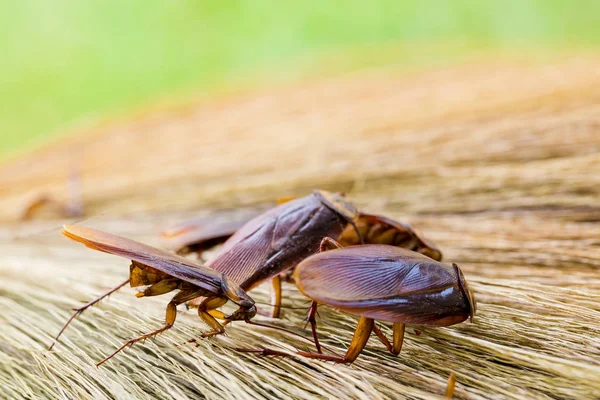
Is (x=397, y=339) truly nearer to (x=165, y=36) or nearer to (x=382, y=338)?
(x=382, y=338)

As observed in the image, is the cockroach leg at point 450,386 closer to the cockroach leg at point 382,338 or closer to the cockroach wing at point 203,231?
the cockroach leg at point 382,338

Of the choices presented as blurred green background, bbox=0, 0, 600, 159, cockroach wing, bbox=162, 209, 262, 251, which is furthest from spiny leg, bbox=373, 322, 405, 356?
blurred green background, bbox=0, 0, 600, 159

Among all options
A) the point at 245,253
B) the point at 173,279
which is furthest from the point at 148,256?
the point at 245,253

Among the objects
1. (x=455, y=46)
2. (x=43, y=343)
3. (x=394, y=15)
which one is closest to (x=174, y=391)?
(x=43, y=343)

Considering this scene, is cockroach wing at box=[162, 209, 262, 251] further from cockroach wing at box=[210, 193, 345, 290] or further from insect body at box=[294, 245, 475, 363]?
insect body at box=[294, 245, 475, 363]

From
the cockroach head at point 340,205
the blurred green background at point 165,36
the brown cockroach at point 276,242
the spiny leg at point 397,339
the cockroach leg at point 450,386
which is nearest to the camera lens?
the cockroach leg at point 450,386

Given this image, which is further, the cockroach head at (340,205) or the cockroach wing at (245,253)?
the cockroach head at (340,205)

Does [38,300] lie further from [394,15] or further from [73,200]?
[394,15]

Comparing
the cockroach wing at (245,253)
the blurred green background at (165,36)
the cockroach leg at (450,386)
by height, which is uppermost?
the blurred green background at (165,36)

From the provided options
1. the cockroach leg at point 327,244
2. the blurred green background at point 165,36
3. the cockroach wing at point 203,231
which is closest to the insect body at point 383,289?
the cockroach leg at point 327,244
